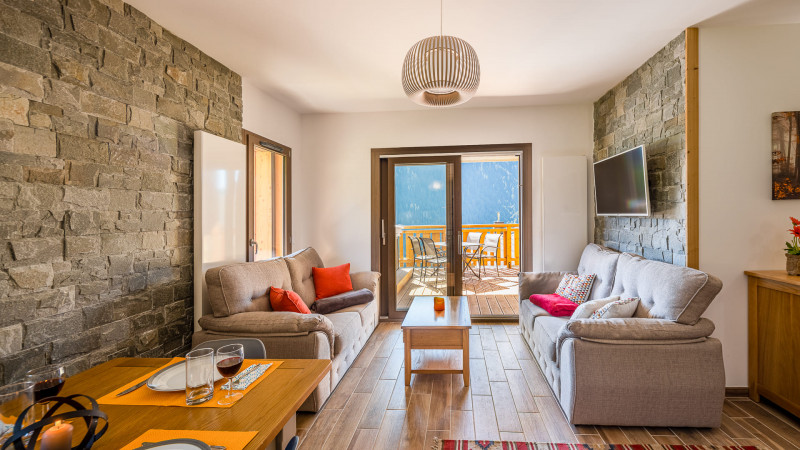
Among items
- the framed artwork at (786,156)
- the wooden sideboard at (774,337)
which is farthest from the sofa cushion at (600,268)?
the framed artwork at (786,156)

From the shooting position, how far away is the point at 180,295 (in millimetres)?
2865

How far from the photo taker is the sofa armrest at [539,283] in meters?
4.05

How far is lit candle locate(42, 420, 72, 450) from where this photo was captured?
90cm

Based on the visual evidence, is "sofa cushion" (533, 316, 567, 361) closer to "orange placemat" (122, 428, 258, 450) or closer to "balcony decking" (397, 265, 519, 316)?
"balcony decking" (397, 265, 519, 316)

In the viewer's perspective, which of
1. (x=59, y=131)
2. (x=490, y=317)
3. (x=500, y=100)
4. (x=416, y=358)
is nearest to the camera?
(x=59, y=131)

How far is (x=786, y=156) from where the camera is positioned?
2.70m

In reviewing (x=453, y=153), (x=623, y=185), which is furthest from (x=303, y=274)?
(x=623, y=185)

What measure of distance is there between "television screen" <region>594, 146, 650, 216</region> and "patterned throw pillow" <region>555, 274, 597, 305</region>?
70 cm

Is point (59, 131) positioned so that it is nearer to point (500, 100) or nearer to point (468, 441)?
A: point (468, 441)

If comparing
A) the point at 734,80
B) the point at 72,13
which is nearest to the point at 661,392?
the point at 734,80

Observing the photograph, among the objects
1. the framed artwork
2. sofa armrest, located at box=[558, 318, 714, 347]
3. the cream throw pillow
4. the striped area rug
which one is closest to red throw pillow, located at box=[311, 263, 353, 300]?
the striped area rug

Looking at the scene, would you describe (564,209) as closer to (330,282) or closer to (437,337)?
(437,337)

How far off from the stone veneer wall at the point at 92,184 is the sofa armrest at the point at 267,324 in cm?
43

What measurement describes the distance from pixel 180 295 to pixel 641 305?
11.1 feet
